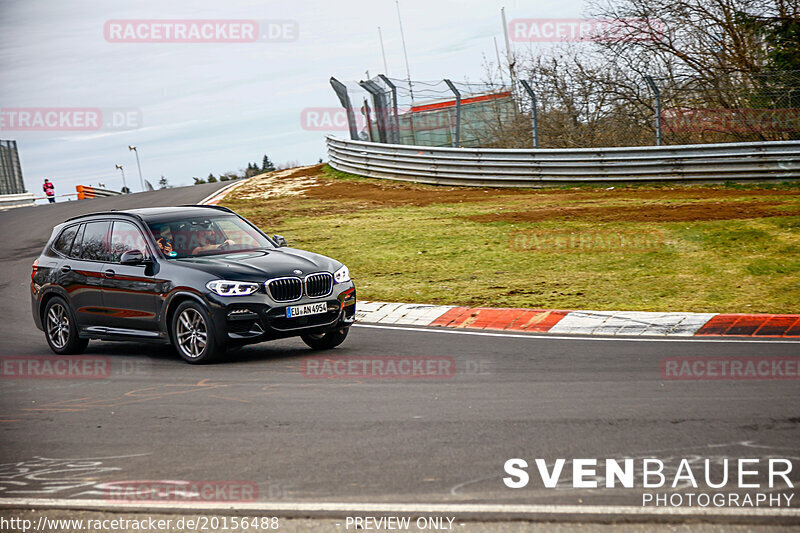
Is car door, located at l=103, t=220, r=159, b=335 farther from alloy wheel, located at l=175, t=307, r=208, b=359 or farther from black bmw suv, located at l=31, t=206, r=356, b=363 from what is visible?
alloy wheel, located at l=175, t=307, r=208, b=359

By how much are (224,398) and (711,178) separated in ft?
59.0

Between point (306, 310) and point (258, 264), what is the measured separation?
768 millimetres

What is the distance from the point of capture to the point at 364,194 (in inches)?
1051

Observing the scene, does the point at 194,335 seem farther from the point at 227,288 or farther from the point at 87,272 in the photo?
the point at 87,272

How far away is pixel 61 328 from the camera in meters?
10.9

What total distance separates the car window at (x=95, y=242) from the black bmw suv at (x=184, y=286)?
0.05ft

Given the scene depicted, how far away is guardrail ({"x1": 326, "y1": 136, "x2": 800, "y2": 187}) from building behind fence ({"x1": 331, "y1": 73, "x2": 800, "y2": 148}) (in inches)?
30.7

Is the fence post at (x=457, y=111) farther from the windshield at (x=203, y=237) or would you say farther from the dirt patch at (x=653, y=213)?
the windshield at (x=203, y=237)

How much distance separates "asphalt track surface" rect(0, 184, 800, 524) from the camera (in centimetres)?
533

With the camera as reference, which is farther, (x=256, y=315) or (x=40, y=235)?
(x=40, y=235)

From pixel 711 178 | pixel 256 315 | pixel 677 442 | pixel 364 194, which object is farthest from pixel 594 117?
pixel 677 442

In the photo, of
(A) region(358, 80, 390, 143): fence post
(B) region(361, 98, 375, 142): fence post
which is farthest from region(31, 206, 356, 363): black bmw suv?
(B) region(361, 98, 375, 142): fence post

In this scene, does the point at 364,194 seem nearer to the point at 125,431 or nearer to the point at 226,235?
the point at 226,235
